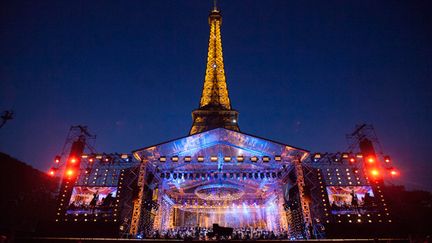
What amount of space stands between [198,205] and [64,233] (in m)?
11.6

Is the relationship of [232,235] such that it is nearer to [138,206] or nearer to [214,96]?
[138,206]

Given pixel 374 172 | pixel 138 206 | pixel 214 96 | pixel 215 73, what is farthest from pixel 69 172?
pixel 215 73

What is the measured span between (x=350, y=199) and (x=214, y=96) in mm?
27102

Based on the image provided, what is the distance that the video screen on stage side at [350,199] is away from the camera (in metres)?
16.9

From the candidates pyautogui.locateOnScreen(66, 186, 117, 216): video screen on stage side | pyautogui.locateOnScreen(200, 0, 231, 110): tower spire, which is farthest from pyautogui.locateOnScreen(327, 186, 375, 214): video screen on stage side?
pyautogui.locateOnScreen(200, 0, 231, 110): tower spire

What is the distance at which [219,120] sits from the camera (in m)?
36.0

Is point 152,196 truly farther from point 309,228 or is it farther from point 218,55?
point 218,55

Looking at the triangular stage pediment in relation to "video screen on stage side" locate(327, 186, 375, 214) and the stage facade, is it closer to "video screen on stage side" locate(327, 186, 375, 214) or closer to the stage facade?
the stage facade

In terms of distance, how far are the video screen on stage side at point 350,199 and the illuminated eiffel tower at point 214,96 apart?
16003mm

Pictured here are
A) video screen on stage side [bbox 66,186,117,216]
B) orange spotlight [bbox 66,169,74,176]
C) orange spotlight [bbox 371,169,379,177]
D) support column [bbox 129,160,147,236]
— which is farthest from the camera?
orange spotlight [bbox 66,169,74,176]

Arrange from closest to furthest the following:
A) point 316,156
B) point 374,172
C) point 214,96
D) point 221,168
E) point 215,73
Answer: point 316,156
point 374,172
point 221,168
point 214,96
point 215,73

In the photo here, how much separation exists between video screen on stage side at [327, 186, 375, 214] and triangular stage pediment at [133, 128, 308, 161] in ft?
19.5

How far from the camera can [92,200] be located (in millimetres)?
16547

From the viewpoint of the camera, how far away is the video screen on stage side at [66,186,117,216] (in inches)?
648
